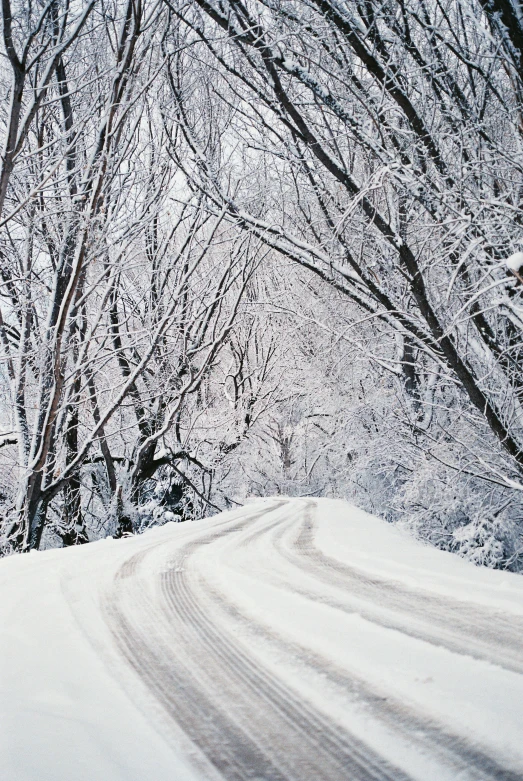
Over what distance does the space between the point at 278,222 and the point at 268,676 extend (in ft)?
22.2

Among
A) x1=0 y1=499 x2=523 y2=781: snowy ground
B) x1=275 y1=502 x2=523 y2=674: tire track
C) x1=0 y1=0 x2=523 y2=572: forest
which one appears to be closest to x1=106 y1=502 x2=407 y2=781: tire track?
x1=0 y1=499 x2=523 y2=781: snowy ground

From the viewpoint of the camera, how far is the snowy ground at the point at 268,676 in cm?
98

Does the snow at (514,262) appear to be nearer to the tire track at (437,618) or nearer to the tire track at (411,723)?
the tire track at (437,618)

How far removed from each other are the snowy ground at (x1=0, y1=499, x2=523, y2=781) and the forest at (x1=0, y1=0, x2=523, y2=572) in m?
1.77

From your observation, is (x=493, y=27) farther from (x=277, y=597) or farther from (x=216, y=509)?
(x=216, y=509)

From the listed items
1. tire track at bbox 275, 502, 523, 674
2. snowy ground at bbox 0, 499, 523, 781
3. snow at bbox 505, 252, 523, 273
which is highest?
snow at bbox 505, 252, 523, 273

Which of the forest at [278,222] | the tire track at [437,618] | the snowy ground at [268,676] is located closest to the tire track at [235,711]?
the snowy ground at [268,676]

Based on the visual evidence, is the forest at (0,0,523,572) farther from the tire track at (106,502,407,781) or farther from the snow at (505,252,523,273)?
the tire track at (106,502,407,781)

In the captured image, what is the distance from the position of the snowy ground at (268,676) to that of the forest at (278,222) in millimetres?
1772

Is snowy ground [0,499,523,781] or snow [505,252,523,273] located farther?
snow [505,252,523,273]

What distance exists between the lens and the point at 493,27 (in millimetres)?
3277

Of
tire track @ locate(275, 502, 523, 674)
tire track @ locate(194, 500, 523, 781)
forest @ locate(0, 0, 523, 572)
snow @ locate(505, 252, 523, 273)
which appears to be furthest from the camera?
forest @ locate(0, 0, 523, 572)

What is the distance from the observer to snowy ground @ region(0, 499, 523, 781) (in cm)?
98

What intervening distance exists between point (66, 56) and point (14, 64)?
12.5ft
